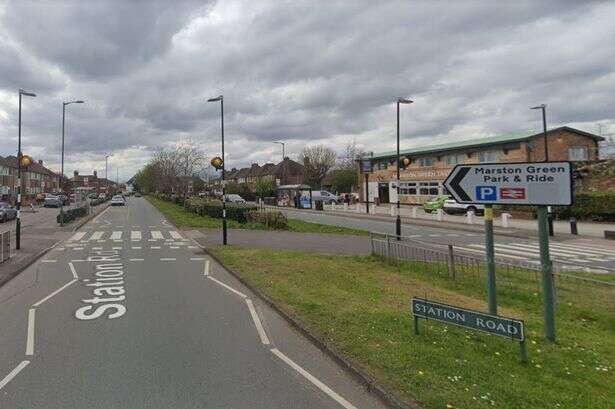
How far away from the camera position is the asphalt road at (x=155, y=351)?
4926mm

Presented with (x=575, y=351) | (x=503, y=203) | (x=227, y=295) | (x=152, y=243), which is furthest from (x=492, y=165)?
(x=152, y=243)

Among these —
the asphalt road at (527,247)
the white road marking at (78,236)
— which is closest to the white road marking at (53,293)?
the asphalt road at (527,247)

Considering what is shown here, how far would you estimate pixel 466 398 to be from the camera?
450cm

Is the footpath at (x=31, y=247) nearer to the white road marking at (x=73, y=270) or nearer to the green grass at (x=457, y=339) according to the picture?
the white road marking at (x=73, y=270)

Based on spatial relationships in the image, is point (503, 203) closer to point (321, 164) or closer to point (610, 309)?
point (610, 309)

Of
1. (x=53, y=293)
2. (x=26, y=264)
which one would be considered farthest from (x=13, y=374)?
(x=26, y=264)

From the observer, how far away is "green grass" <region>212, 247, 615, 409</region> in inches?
186

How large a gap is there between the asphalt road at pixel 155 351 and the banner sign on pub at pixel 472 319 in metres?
1.49

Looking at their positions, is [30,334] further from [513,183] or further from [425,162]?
[425,162]

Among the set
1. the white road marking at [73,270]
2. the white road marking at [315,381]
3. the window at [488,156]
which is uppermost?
the window at [488,156]

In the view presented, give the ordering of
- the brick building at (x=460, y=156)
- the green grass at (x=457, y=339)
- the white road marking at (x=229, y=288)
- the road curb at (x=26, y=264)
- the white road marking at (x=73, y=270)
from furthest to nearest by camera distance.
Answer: the brick building at (x=460, y=156), the white road marking at (x=73, y=270), the road curb at (x=26, y=264), the white road marking at (x=229, y=288), the green grass at (x=457, y=339)

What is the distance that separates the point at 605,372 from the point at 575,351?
28.9 inches

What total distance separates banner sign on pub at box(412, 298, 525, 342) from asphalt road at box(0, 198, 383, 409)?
1.49 meters

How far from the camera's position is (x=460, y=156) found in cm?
5100
